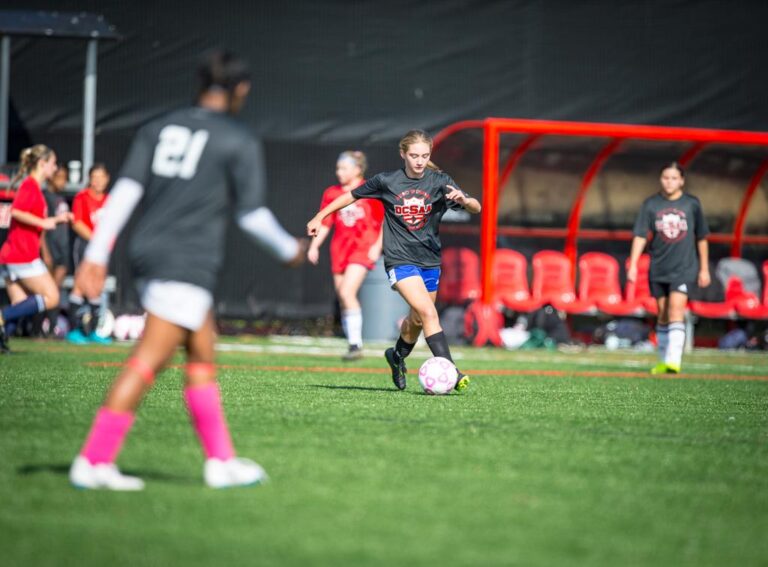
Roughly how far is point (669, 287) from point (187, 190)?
8.55 metres

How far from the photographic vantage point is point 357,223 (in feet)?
44.4

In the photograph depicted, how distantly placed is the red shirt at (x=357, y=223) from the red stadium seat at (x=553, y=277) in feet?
18.7

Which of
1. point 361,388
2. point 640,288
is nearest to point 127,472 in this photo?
point 361,388

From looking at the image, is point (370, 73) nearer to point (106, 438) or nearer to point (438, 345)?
point (438, 345)

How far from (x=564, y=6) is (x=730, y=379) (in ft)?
34.9

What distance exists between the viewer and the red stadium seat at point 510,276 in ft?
62.2

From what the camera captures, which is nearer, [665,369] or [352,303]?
[665,369]

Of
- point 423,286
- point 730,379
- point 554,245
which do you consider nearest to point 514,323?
point 554,245

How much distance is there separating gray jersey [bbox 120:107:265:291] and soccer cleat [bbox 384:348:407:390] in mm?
4554

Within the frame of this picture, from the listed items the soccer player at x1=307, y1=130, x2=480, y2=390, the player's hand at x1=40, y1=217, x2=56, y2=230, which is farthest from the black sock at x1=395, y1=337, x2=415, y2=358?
the player's hand at x1=40, y1=217, x2=56, y2=230

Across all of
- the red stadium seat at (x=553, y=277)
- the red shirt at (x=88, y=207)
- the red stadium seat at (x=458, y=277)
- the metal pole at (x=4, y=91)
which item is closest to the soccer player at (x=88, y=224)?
the red shirt at (x=88, y=207)

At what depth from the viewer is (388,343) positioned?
710 inches

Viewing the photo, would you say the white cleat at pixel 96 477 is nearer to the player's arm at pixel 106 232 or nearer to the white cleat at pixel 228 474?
the white cleat at pixel 228 474

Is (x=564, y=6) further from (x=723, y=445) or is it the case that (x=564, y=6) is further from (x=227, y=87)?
(x=227, y=87)
